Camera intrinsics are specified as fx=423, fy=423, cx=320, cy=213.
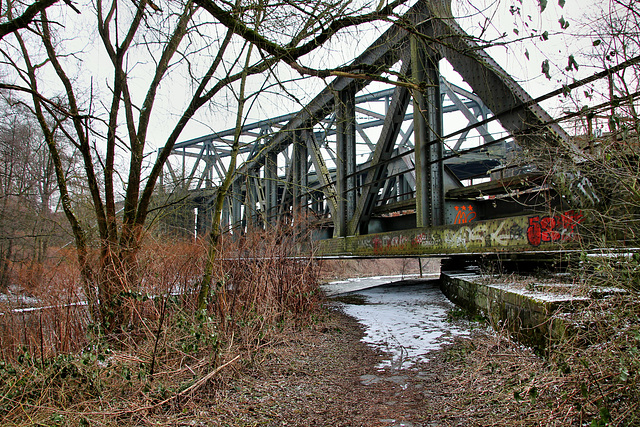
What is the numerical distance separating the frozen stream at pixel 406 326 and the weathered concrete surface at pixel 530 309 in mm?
685

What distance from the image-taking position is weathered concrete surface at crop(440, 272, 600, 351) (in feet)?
12.7

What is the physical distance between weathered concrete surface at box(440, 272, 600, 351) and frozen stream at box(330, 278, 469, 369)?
2.25 feet

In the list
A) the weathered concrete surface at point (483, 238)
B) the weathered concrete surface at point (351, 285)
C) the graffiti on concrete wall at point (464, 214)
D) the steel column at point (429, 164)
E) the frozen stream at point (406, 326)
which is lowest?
the weathered concrete surface at point (351, 285)

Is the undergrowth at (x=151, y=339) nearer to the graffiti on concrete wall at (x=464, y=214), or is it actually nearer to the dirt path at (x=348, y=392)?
the dirt path at (x=348, y=392)

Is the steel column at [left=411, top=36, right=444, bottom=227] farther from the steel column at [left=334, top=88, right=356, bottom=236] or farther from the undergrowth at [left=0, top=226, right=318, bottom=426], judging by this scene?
the steel column at [left=334, top=88, right=356, bottom=236]

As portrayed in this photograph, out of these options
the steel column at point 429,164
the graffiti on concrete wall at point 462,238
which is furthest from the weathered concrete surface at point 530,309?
the steel column at point 429,164

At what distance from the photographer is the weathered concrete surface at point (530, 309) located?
388 cm

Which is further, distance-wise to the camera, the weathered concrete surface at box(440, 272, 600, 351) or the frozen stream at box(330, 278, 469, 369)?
the frozen stream at box(330, 278, 469, 369)

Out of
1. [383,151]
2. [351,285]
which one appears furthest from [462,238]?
[351,285]

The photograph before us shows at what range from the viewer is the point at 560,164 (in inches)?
149

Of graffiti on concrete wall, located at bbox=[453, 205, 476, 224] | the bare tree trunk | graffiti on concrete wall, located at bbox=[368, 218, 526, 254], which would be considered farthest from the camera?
graffiti on concrete wall, located at bbox=[453, 205, 476, 224]

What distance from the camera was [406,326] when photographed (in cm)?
705

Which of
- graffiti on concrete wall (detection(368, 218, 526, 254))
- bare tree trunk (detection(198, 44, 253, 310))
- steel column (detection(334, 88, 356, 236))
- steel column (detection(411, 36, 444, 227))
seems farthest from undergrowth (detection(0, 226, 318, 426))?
steel column (detection(334, 88, 356, 236))

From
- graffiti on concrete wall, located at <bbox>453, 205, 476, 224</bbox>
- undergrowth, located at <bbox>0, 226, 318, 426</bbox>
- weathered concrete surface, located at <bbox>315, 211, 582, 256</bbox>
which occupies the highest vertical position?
graffiti on concrete wall, located at <bbox>453, 205, 476, 224</bbox>
